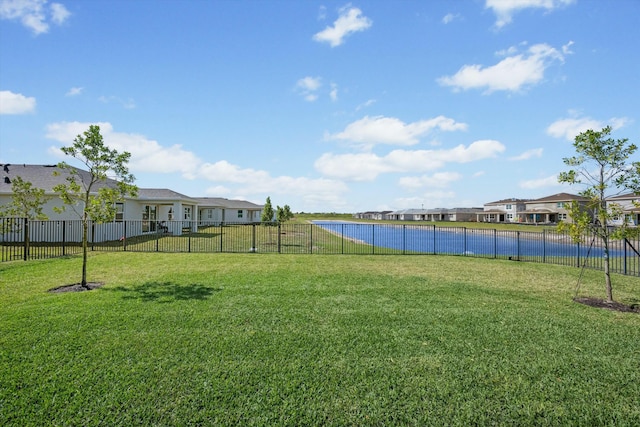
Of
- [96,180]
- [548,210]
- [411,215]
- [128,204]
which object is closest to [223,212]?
[128,204]

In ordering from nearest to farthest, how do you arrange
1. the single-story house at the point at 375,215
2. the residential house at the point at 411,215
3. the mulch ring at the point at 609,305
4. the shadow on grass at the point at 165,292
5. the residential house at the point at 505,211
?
the mulch ring at the point at 609,305
the shadow on grass at the point at 165,292
the residential house at the point at 505,211
the residential house at the point at 411,215
the single-story house at the point at 375,215

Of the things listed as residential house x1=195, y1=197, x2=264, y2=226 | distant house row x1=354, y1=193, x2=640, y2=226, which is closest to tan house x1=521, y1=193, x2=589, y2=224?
distant house row x1=354, y1=193, x2=640, y2=226

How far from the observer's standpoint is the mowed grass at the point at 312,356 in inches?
121

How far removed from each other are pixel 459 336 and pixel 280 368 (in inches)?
112

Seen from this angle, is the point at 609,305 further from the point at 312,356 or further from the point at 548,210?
A: the point at 548,210

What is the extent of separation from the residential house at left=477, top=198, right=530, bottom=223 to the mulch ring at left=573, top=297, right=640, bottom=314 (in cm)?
6533

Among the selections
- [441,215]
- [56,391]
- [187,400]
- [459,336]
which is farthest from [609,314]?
[441,215]

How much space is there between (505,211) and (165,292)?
80.1 m

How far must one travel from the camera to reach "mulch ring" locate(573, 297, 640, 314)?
6.45 meters

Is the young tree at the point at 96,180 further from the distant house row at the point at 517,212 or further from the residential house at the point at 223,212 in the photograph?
the distant house row at the point at 517,212

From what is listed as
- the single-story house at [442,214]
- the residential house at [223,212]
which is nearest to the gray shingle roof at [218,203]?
the residential house at [223,212]

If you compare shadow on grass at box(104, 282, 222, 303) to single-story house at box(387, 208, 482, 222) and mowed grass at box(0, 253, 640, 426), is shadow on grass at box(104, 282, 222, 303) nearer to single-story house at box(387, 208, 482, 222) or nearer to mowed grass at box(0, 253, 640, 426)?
mowed grass at box(0, 253, 640, 426)

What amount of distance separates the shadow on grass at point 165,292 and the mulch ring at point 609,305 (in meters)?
8.37

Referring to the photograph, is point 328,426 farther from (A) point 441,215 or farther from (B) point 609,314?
(A) point 441,215
